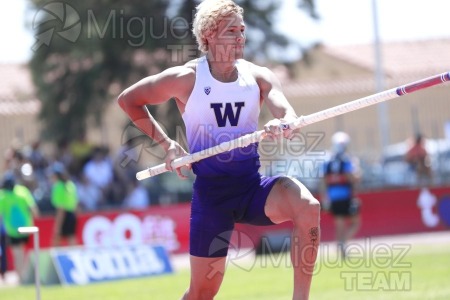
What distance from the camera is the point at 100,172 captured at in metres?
22.3

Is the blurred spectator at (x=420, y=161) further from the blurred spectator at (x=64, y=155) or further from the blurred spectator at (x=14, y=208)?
the blurred spectator at (x=14, y=208)

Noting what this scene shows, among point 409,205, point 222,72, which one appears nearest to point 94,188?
point 409,205

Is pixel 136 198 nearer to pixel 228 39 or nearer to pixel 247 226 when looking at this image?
pixel 247 226

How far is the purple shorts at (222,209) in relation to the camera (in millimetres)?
7516

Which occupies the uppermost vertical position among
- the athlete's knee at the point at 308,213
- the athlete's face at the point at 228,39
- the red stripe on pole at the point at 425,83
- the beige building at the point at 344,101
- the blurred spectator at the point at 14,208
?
the beige building at the point at 344,101

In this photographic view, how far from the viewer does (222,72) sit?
7.70 metres

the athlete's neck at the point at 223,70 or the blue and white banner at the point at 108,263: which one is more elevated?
the athlete's neck at the point at 223,70

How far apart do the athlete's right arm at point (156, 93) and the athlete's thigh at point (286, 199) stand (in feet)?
2.98

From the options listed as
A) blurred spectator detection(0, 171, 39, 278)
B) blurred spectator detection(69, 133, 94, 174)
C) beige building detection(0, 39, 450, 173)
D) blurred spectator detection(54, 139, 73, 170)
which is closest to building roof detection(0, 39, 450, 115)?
A: beige building detection(0, 39, 450, 173)

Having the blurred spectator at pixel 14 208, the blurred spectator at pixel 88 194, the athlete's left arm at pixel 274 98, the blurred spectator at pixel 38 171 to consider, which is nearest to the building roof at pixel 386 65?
the blurred spectator at pixel 38 171

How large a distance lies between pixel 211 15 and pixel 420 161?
18.4 metres

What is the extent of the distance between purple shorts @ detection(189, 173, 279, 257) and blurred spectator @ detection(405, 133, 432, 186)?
58.9ft

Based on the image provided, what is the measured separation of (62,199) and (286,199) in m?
12.2

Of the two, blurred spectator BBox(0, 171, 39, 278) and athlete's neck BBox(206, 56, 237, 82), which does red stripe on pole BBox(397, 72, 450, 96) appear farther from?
blurred spectator BBox(0, 171, 39, 278)
